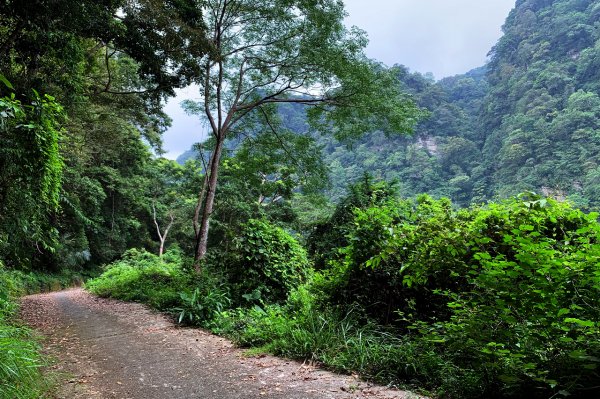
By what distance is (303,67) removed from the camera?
11523 mm

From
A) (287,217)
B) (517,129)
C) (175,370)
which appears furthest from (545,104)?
(175,370)

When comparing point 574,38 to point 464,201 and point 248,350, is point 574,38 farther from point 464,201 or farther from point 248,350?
point 248,350

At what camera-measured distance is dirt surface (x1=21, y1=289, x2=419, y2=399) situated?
3234 mm

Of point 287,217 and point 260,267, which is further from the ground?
point 287,217

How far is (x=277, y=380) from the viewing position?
11.5 feet

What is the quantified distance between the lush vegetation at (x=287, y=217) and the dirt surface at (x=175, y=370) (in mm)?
368

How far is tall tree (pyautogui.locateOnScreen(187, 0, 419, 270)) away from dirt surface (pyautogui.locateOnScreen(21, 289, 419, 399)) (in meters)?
5.15

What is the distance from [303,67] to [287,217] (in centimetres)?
1381

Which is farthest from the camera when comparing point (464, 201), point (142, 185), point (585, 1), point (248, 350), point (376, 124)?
point (585, 1)

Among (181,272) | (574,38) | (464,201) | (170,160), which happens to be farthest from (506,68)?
(181,272)

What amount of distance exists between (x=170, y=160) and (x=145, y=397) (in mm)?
32469

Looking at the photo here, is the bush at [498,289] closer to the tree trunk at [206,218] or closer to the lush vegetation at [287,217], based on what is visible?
the lush vegetation at [287,217]

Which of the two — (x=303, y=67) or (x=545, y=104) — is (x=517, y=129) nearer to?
(x=545, y=104)

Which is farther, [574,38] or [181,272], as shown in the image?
[574,38]
